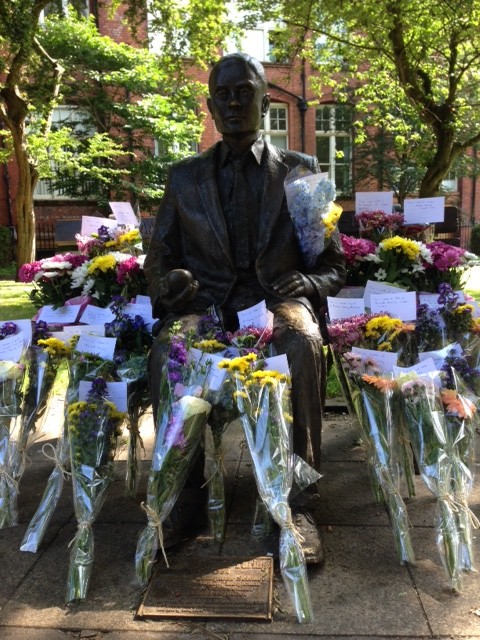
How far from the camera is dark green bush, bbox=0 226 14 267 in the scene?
17.8 meters

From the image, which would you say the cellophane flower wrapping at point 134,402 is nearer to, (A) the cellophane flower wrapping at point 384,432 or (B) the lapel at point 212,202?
(B) the lapel at point 212,202

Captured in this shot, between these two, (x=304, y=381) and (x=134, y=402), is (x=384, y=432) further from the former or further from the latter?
(x=134, y=402)

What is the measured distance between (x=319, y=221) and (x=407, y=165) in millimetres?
18127

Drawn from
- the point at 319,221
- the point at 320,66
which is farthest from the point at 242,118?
the point at 320,66

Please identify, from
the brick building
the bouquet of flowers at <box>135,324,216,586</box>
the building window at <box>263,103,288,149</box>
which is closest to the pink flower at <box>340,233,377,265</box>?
the bouquet of flowers at <box>135,324,216,586</box>

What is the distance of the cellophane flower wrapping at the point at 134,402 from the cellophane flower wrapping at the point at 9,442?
54 centimetres

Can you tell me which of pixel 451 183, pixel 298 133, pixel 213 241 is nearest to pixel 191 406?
pixel 213 241

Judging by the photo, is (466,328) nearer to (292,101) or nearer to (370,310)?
(370,310)

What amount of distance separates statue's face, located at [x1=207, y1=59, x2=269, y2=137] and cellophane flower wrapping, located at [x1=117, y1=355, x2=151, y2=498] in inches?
Answer: 50.3

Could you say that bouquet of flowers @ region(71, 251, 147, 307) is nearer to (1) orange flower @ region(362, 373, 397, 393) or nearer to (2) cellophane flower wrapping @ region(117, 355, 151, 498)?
(2) cellophane flower wrapping @ region(117, 355, 151, 498)

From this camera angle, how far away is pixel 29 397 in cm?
323

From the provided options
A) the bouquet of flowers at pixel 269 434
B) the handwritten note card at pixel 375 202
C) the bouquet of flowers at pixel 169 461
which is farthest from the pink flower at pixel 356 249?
the bouquet of flowers at pixel 169 461

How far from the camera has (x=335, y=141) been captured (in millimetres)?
21547

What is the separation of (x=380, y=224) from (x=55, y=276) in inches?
86.1
